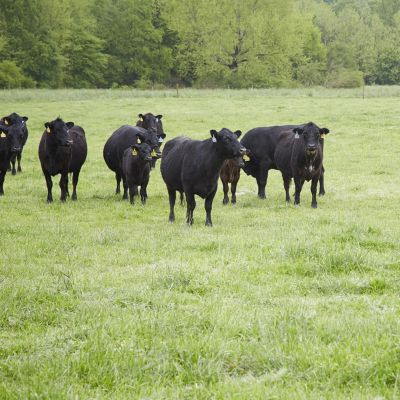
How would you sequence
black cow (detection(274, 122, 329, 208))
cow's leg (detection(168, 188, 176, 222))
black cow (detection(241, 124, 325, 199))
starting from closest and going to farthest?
cow's leg (detection(168, 188, 176, 222))
black cow (detection(274, 122, 329, 208))
black cow (detection(241, 124, 325, 199))

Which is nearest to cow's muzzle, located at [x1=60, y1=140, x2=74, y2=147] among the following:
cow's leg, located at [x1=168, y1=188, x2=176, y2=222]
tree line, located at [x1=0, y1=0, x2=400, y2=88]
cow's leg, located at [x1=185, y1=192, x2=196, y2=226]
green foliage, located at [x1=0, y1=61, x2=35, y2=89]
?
cow's leg, located at [x1=168, y1=188, x2=176, y2=222]

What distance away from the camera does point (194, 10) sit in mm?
72312

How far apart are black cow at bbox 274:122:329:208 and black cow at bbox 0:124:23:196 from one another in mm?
6617

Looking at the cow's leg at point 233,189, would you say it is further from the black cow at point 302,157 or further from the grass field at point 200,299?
the black cow at point 302,157

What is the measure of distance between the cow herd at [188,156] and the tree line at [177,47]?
5176cm

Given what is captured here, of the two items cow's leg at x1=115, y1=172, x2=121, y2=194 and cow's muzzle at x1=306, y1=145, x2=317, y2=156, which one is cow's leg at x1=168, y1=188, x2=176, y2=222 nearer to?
cow's muzzle at x1=306, y1=145, x2=317, y2=156

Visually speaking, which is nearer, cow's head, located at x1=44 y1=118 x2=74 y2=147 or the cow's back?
cow's head, located at x1=44 y1=118 x2=74 y2=147

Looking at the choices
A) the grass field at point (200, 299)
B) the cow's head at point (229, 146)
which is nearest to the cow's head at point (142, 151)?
the grass field at point (200, 299)

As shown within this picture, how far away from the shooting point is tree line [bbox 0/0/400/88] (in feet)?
224

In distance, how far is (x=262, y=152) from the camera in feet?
54.3

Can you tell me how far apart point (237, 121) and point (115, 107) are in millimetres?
9807

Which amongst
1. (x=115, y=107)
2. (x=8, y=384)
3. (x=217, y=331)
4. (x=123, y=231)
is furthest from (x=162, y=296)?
(x=115, y=107)

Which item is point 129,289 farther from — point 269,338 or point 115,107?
point 115,107

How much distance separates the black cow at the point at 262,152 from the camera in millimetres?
16375
